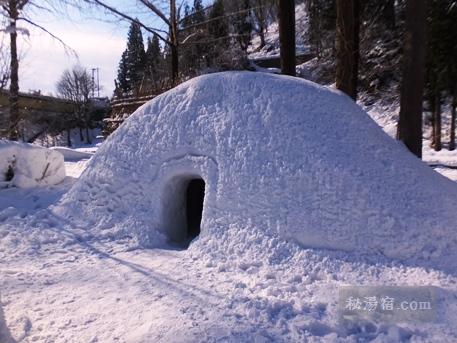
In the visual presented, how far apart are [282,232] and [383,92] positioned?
71.6ft

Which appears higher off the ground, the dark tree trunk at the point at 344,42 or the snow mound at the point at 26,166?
the dark tree trunk at the point at 344,42

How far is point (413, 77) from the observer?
6652 mm

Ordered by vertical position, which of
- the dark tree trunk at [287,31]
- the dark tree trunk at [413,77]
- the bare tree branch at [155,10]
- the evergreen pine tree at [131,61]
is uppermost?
the evergreen pine tree at [131,61]

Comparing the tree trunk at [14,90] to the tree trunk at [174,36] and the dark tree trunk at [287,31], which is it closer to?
the tree trunk at [174,36]

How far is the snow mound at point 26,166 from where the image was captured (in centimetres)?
859

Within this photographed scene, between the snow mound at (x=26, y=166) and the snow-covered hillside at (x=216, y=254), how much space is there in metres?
0.92

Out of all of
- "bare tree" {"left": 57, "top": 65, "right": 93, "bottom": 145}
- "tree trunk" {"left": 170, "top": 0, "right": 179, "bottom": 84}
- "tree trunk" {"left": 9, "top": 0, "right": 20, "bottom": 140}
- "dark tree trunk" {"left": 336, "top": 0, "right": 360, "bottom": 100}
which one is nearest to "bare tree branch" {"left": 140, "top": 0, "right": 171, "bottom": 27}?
"tree trunk" {"left": 170, "top": 0, "right": 179, "bottom": 84}

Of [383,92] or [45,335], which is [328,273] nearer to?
[45,335]

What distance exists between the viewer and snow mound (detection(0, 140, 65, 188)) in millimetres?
8586

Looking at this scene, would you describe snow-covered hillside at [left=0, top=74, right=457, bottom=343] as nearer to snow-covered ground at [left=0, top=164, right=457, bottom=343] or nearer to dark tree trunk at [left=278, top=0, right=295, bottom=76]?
snow-covered ground at [left=0, top=164, right=457, bottom=343]

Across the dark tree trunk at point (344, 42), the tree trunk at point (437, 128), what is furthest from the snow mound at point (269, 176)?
the tree trunk at point (437, 128)

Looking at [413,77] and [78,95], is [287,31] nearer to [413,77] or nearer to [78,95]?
[413,77]

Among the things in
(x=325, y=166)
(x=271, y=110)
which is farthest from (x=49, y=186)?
(x=325, y=166)

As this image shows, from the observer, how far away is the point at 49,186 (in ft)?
28.8
